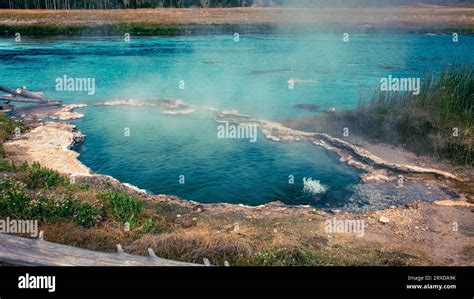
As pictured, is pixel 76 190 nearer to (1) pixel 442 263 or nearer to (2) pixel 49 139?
(2) pixel 49 139

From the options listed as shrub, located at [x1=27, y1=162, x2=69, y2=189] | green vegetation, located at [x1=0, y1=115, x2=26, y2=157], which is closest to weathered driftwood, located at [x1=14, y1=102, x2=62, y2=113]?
green vegetation, located at [x1=0, y1=115, x2=26, y2=157]

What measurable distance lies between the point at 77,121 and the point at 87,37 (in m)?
46.0

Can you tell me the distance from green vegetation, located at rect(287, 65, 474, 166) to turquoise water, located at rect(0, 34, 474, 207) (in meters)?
3.71

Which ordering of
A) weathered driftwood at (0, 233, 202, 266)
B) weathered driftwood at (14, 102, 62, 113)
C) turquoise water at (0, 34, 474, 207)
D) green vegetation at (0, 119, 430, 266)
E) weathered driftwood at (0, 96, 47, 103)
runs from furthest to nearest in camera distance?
weathered driftwood at (0, 96, 47, 103) < weathered driftwood at (14, 102, 62, 113) < turquoise water at (0, 34, 474, 207) < green vegetation at (0, 119, 430, 266) < weathered driftwood at (0, 233, 202, 266)

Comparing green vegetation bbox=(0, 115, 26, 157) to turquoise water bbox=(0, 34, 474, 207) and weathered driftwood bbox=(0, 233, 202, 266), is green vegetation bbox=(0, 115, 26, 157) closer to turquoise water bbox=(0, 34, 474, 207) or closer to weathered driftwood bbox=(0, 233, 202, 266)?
turquoise water bbox=(0, 34, 474, 207)

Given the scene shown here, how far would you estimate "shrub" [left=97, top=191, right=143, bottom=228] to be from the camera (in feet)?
37.5

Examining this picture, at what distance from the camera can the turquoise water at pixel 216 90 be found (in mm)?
16250

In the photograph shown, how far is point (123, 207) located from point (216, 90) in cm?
2118

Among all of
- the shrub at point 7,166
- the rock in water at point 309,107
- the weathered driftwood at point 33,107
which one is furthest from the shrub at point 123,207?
the rock in water at point 309,107

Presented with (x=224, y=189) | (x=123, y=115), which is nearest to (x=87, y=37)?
(x=123, y=115)

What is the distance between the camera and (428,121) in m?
19.1

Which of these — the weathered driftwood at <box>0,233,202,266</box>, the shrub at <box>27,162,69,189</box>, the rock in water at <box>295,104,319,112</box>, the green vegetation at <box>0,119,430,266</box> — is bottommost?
the green vegetation at <box>0,119,430,266</box>

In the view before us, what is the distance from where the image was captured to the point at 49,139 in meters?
19.5

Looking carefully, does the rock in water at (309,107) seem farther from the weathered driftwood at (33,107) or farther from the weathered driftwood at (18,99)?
the weathered driftwood at (18,99)
